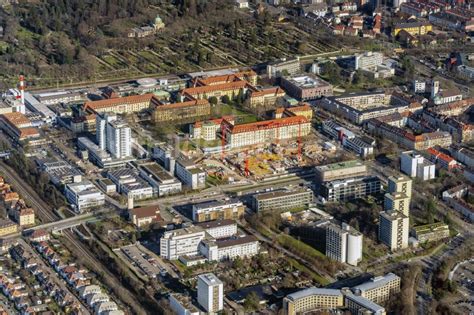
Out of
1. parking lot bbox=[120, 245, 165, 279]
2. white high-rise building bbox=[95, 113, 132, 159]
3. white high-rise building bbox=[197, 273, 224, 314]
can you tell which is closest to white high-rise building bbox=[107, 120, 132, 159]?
white high-rise building bbox=[95, 113, 132, 159]

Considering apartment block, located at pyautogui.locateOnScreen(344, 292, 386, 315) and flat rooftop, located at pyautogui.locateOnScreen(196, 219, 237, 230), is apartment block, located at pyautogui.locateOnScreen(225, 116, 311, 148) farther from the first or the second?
apartment block, located at pyautogui.locateOnScreen(344, 292, 386, 315)

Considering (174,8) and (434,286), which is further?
(174,8)

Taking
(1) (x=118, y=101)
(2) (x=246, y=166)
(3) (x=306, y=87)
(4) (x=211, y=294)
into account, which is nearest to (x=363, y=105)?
(3) (x=306, y=87)

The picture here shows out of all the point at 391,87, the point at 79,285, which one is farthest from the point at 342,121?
the point at 79,285

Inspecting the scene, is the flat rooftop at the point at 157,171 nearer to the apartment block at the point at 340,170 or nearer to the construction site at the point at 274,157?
the construction site at the point at 274,157

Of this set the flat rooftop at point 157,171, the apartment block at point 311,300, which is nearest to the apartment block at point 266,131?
the flat rooftop at point 157,171

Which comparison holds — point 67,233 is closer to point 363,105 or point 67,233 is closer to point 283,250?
point 283,250

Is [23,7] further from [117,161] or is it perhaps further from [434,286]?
[434,286]
